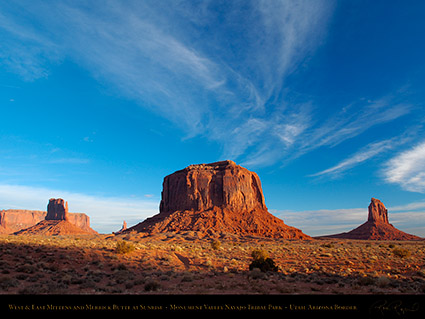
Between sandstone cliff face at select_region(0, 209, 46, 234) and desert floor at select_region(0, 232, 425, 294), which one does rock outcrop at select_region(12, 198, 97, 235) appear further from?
desert floor at select_region(0, 232, 425, 294)

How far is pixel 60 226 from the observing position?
124 meters

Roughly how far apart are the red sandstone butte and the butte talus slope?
171 ft

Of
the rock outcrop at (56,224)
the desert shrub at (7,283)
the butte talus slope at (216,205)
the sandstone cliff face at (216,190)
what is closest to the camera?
the desert shrub at (7,283)

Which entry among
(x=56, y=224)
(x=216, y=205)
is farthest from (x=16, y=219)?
(x=216, y=205)

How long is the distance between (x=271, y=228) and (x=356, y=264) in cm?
5352

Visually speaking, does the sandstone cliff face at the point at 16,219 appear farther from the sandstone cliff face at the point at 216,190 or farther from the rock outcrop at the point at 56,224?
the sandstone cliff face at the point at 216,190
